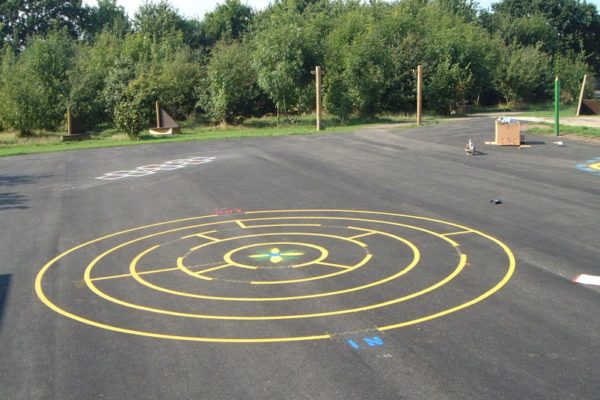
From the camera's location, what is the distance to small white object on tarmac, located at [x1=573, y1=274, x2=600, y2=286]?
9.60 meters

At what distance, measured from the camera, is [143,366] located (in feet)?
23.7

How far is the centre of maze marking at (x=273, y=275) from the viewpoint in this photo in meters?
8.56

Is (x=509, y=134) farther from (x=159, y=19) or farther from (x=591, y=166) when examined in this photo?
(x=159, y=19)

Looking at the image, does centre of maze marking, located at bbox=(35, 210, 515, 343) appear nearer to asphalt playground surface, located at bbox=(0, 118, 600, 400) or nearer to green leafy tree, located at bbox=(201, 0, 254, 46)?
asphalt playground surface, located at bbox=(0, 118, 600, 400)

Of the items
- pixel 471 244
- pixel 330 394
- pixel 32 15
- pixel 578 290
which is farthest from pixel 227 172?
pixel 32 15

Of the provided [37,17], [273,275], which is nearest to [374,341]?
[273,275]

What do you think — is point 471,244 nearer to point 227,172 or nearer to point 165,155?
point 227,172

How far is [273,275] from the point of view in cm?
1052

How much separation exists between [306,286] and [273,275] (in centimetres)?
80

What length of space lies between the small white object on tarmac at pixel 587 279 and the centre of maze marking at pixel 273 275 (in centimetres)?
104

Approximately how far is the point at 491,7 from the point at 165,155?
67.5m

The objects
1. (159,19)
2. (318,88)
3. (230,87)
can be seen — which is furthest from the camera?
(159,19)

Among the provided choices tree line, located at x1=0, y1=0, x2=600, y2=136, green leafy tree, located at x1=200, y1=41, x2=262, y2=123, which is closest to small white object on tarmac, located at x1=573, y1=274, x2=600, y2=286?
tree line, located at x1=0, y1=0, x2=600, y2=136

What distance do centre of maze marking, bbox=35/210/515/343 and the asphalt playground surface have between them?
0.16ft
